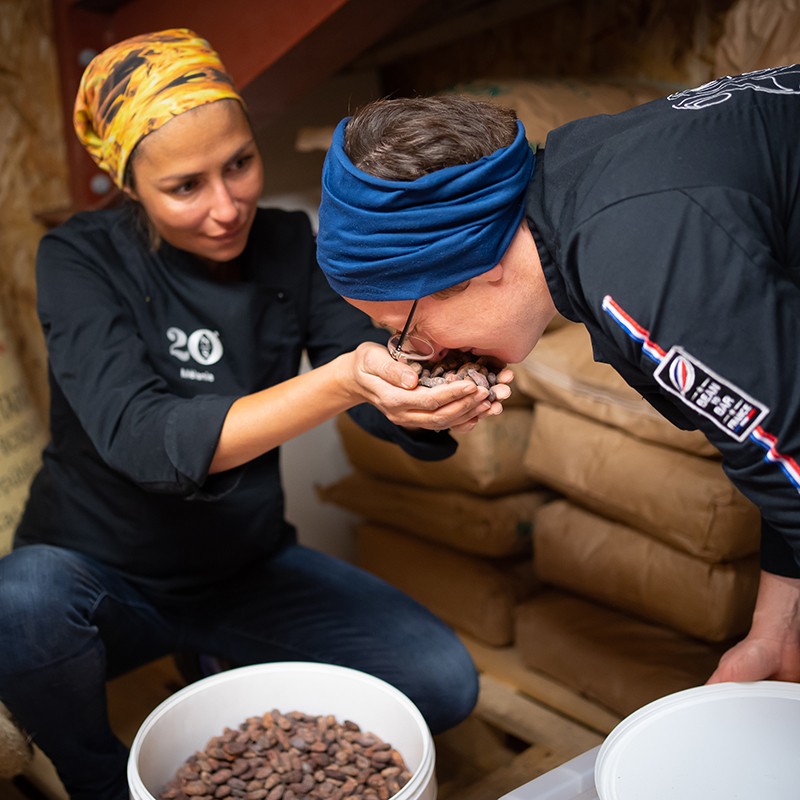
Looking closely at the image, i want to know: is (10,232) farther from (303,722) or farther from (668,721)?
(668,721)

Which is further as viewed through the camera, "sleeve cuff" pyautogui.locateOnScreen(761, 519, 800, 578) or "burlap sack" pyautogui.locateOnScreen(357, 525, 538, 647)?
"burlap sack" pyautogui.locateOnScreen(357, 525, 538, 647)

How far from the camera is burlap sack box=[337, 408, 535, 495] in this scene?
1.97m

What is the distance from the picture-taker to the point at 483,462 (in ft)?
6.47

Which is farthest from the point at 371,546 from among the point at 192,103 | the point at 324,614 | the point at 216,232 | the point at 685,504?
the point at 192,103

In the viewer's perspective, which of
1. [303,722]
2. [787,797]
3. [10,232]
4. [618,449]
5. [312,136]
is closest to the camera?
[787,797]

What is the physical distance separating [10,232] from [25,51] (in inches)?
15.8

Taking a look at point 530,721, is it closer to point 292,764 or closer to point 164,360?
point 292,764

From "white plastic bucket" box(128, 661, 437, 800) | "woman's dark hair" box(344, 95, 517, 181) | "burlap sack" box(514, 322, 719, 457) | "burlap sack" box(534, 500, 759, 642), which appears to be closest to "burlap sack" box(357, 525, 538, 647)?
"burlap sack" box(534, 500, 759, 642)

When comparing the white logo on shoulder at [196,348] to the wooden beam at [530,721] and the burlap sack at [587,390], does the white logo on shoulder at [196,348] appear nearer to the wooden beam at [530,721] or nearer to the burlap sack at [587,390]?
the burlap sack at [587,390]

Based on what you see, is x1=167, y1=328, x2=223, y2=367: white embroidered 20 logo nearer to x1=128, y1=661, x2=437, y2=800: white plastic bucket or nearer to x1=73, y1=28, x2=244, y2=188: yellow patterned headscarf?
x1=73, y1=28, x2=244, y2=188: yellow patterned headscarf

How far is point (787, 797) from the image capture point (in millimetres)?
1170

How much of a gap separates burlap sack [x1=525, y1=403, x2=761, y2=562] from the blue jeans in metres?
0.39

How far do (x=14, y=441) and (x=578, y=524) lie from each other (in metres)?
1.09

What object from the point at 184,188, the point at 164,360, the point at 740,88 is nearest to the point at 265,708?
the point at 164,360
